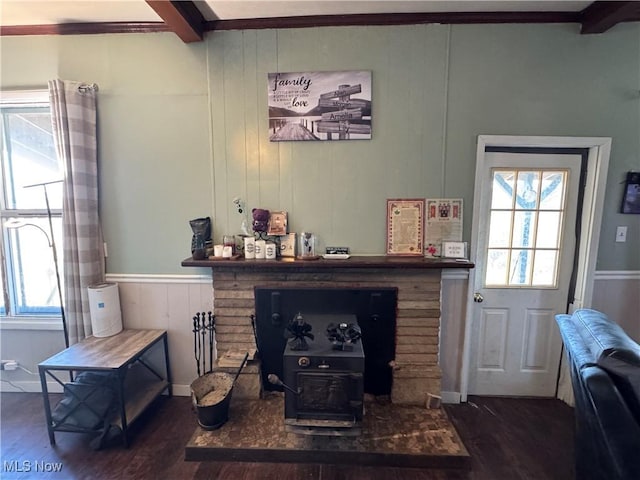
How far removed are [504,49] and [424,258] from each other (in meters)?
1.51

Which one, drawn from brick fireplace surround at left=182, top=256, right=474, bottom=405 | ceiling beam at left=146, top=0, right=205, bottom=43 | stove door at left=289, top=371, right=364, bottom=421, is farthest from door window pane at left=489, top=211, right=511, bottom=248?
ceiling beam at left=146, top=0, right=205, bottom=43

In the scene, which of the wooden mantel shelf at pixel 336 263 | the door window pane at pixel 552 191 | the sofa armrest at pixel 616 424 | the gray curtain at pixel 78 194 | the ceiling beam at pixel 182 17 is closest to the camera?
the sofa armrest at pixel 616 424

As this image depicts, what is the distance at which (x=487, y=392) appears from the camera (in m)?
2.55

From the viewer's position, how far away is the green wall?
7.20 feet

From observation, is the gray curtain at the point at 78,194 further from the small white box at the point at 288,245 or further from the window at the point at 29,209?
the small white box at the point at 288,245

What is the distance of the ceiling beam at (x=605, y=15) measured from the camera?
1.91m

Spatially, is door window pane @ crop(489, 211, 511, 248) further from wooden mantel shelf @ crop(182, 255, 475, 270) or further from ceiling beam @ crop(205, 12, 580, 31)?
ceiling beam @ crop(205, 12, 580, 31)

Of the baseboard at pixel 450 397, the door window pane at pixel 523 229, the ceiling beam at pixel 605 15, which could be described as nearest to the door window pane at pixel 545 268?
the door window pane at pixel 523 229

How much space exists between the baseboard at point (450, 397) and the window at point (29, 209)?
3109mm

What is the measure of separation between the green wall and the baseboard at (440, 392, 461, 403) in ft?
3.97

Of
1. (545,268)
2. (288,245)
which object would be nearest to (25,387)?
(288,245)

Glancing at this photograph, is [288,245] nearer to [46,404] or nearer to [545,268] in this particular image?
[46,404]

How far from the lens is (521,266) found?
8.00ft

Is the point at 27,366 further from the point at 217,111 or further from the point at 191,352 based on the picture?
the point at 217,111
